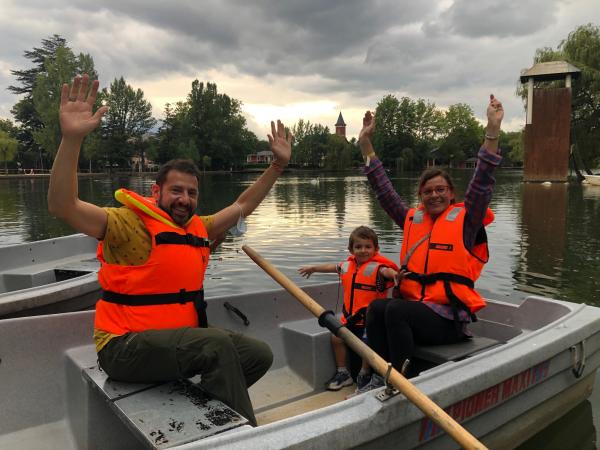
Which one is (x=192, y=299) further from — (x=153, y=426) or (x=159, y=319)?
(x=153, y=426)

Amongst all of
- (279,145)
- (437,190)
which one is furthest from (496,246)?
(279,145)

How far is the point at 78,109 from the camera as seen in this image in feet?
7.70

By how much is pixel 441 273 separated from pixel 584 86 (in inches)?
1584

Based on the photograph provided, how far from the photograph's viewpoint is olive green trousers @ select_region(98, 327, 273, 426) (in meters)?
2.51

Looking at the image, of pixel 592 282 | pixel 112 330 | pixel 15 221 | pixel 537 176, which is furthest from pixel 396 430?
pixel 537 176

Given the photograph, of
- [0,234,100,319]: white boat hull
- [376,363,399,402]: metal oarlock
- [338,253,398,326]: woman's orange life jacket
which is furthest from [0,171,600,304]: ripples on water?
[376,363,399,402]: metal oarlock

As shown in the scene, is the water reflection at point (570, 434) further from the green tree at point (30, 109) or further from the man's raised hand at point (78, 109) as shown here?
the green tree at point (30, 109)

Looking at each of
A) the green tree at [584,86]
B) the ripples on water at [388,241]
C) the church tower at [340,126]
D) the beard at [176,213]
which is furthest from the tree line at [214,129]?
the beard at [176,213]

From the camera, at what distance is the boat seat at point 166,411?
2.17 meters

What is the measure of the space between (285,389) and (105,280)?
205cm

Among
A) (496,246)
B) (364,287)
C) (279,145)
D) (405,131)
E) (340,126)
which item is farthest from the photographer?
(340,126)

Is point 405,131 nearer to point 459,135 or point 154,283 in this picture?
point 459,135

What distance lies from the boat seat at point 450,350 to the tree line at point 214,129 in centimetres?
3917

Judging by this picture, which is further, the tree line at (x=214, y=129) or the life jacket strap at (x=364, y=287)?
the tree line at (x=214, y=129)
